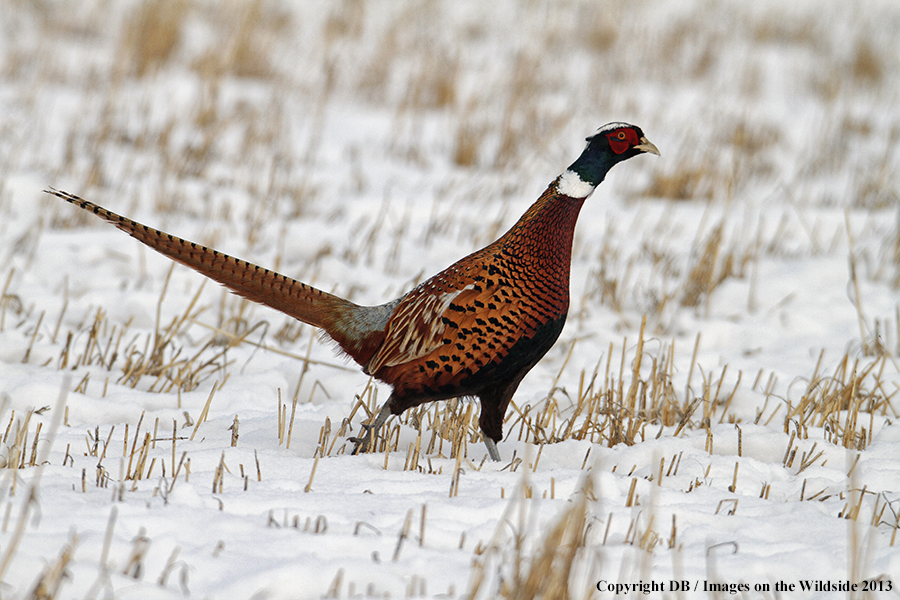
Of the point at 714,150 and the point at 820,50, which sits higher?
the point at 820,50

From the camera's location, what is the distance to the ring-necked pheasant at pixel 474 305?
250cm

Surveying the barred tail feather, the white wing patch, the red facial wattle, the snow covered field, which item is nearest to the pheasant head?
the red facial wattle

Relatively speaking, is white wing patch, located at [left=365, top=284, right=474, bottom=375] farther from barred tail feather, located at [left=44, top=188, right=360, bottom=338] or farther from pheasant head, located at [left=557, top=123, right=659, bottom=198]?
pheasant head, located at [left=557, top=123, right=659, bottom=198]

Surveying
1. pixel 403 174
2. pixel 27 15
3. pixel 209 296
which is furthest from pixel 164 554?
pixel 27 15

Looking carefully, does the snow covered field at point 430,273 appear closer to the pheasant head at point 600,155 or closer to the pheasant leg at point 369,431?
the pheasant leg at point 369,431

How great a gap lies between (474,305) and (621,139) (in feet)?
2.54

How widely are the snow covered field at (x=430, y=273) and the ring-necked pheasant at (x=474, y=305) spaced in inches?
9.7

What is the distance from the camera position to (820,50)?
1064cm

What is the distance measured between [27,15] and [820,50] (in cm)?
1003

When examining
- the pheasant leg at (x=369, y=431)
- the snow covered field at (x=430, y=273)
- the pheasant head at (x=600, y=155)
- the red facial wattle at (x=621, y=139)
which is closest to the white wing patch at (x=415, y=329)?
the pheasant leg at (x=369, y=431)

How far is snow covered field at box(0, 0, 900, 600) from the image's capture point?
6.10 ft

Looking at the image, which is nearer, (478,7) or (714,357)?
(714,357)

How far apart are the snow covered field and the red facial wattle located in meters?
0.79

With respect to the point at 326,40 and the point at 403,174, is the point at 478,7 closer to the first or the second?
the point at 326,40
